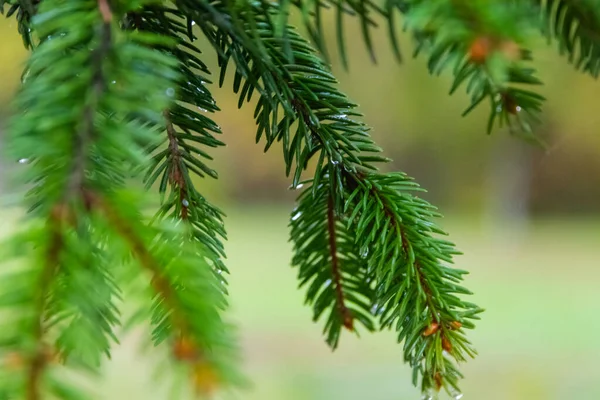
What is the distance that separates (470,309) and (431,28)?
0.12m

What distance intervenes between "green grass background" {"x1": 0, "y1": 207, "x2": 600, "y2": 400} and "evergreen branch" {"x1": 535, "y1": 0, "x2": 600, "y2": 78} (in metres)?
0.97

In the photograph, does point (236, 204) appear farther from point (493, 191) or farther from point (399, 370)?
point (399, 370)

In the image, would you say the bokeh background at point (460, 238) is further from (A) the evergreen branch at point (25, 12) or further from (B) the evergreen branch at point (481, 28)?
(B) the evergreen branch at point (481, 28)

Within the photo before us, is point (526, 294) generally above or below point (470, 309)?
above

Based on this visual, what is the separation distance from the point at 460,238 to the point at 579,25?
9.34ft

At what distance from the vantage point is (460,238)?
2.91 meters

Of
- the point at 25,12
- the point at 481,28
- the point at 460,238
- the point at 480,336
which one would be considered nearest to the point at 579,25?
the point at 481,28

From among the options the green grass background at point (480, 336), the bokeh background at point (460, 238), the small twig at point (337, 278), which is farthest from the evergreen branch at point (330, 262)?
the bokeh background at point (460, 238)

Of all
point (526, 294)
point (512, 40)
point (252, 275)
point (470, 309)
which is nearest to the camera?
point (512, 40)

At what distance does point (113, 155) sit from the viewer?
0.12m

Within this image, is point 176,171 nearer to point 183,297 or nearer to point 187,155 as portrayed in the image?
point 187,155

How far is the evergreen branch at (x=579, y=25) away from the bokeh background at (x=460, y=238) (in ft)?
3.39

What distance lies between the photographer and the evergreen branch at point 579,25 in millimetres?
140

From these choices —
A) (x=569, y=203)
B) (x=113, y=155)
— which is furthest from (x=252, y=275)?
(x=113, y=155)
